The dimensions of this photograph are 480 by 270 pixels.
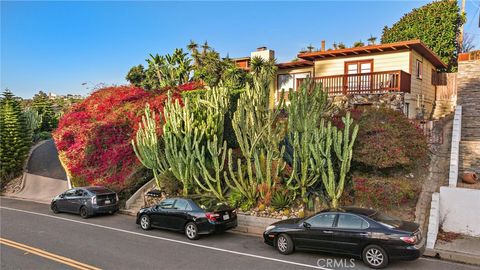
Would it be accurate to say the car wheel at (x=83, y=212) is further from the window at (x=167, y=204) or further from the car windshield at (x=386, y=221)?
the car windshield at (x=386, y=221)

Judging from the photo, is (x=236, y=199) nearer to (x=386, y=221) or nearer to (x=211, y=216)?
(x=211, y=216)

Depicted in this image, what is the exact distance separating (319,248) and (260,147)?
575 centimetres

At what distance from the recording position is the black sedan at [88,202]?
52.7 feet

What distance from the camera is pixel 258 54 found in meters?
26.8

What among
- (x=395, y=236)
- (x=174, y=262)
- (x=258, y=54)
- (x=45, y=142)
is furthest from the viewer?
(x=45, y=142)

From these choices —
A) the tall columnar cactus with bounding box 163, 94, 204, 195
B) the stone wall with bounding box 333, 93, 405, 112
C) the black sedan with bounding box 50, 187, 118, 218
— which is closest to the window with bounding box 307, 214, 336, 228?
the tall columnar cactus with bounding box 163, 94, 204, 195

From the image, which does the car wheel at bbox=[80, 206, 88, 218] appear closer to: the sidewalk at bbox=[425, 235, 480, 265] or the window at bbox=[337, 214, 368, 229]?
the window at bbox=[337, 214, 368, 229]

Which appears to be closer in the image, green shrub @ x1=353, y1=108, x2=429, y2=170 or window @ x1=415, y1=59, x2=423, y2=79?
green shrub @ x1=353, y1=108, x2=429, y2=170

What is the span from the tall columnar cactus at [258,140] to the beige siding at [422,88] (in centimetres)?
913

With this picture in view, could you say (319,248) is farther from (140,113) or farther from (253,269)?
(140,113)

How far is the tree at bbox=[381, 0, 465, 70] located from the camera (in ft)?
96.7

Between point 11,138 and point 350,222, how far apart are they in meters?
26.4

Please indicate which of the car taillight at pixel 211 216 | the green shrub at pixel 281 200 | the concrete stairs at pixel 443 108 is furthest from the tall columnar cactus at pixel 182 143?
the concrete stairs at pixel 443 108

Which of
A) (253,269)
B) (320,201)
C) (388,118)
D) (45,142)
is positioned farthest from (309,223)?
(45,142)
